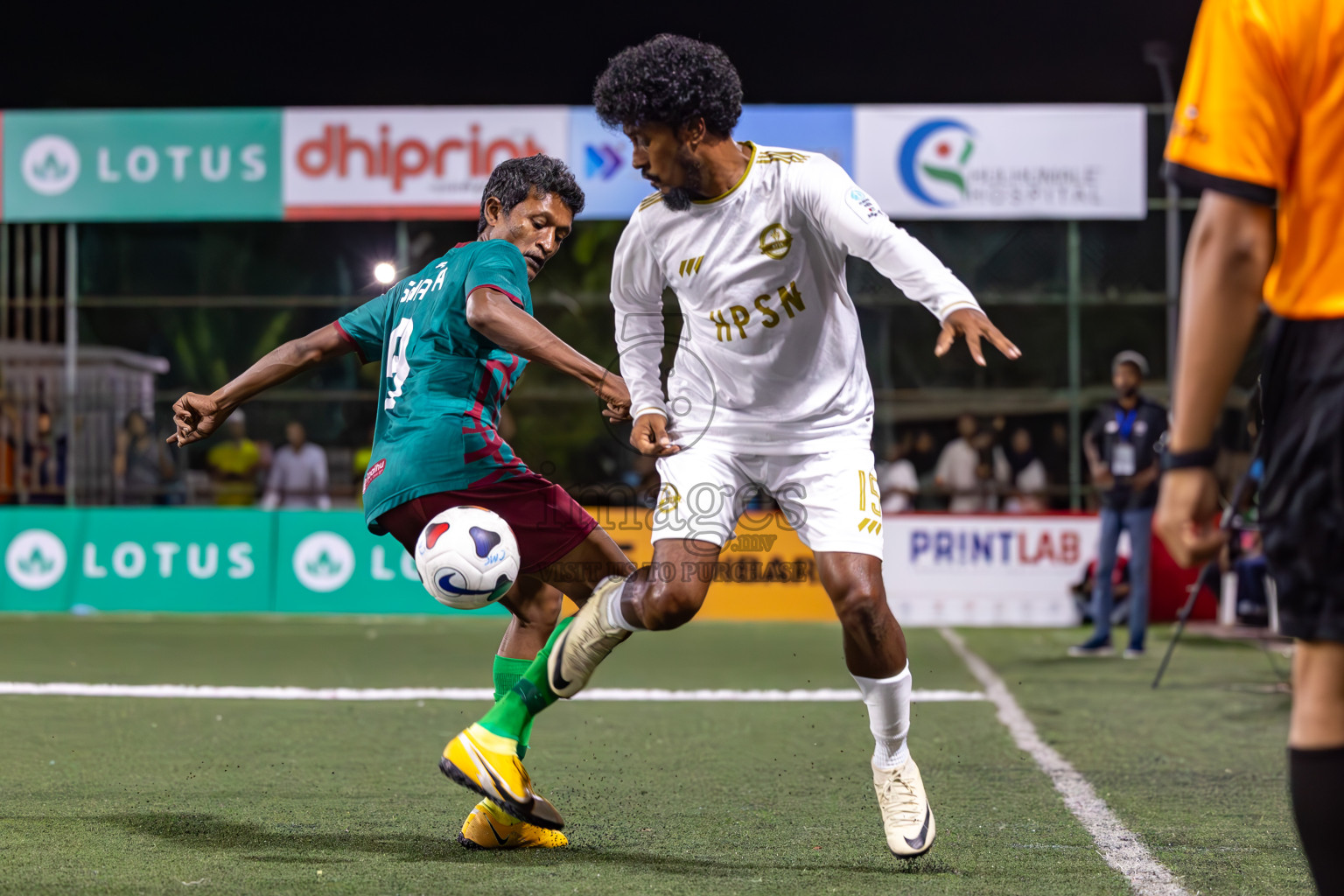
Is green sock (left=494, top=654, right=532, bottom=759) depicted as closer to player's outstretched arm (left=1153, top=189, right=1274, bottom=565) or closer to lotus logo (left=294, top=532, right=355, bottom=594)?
player's outstretched arm (left=1153, top=189, right=1274, bottom=565)

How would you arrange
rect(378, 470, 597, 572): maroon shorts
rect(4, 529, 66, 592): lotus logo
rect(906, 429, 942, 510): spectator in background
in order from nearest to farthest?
1. rect(378, 470, 597, 572): maroon shorts
2. rect(4, 529, 66, 592): lotus logo
3. rect(906, 429, 942, 510): spectator in background

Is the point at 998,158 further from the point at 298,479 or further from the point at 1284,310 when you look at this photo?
the point at 1284,310

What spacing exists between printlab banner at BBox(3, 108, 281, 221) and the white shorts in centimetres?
1212

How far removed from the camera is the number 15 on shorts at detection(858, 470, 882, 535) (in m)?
3.76

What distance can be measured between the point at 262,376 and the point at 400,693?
3624mm

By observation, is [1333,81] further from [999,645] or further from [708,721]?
[999,645]

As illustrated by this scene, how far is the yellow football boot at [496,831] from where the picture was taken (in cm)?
384

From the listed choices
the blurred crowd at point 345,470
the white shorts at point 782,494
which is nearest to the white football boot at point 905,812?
the white shorts at point 782,494

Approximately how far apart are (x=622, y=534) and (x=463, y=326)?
891cm

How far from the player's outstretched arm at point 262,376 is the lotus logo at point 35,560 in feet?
33.1

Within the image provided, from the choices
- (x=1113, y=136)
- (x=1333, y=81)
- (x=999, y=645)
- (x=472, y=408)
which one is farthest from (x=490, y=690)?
(x=1113, y=136)

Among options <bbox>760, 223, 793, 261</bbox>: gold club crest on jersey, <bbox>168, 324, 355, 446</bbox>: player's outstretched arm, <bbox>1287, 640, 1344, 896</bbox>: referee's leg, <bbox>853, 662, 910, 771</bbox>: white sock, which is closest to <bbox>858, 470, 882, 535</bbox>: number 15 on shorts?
<bbox>853, 662, 910, 771</bbox>: white sock

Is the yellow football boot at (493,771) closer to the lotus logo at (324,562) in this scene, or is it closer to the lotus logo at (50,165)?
the lotus logo at (324,562)

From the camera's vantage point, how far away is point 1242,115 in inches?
75.7
